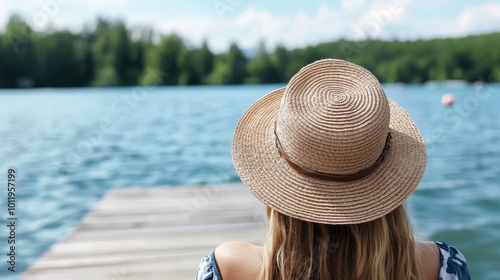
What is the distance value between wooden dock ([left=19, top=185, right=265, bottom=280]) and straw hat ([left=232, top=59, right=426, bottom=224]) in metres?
1.12

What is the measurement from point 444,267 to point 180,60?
36.9m

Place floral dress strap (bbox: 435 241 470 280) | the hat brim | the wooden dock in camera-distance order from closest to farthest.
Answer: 1. the hat brim
2. floral dress strap (bbox: 435 241 470 280)
3. the wooden dock

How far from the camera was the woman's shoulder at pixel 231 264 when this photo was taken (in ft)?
3.84

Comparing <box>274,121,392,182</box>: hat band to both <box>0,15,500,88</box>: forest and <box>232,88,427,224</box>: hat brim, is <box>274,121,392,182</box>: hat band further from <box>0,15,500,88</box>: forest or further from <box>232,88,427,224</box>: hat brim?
<box>0,15,500,88</box>: forest

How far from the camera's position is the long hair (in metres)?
1.14

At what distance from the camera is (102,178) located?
791 cm

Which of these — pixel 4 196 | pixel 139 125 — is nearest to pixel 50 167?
pixel 4 196

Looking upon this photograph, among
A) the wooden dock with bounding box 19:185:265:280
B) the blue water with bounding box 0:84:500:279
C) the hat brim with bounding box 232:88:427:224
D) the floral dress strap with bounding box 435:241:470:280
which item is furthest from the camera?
the blue water with bounding box 0:84:500:279

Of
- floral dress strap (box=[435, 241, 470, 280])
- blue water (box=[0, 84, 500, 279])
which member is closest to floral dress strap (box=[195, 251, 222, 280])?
floral dress strap (box=[435, 241, 470, 280])

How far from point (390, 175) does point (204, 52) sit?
38.9m

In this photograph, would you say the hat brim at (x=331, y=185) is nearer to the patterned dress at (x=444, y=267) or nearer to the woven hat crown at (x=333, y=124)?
the woven hat crown at (x=333, y=124)

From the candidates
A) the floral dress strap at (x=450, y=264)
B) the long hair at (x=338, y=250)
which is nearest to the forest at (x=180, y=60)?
the floral dress strap at (x=450, y=264)

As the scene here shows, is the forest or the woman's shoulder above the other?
the woman's shoulder

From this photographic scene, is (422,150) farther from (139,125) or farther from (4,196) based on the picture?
(139,125)
